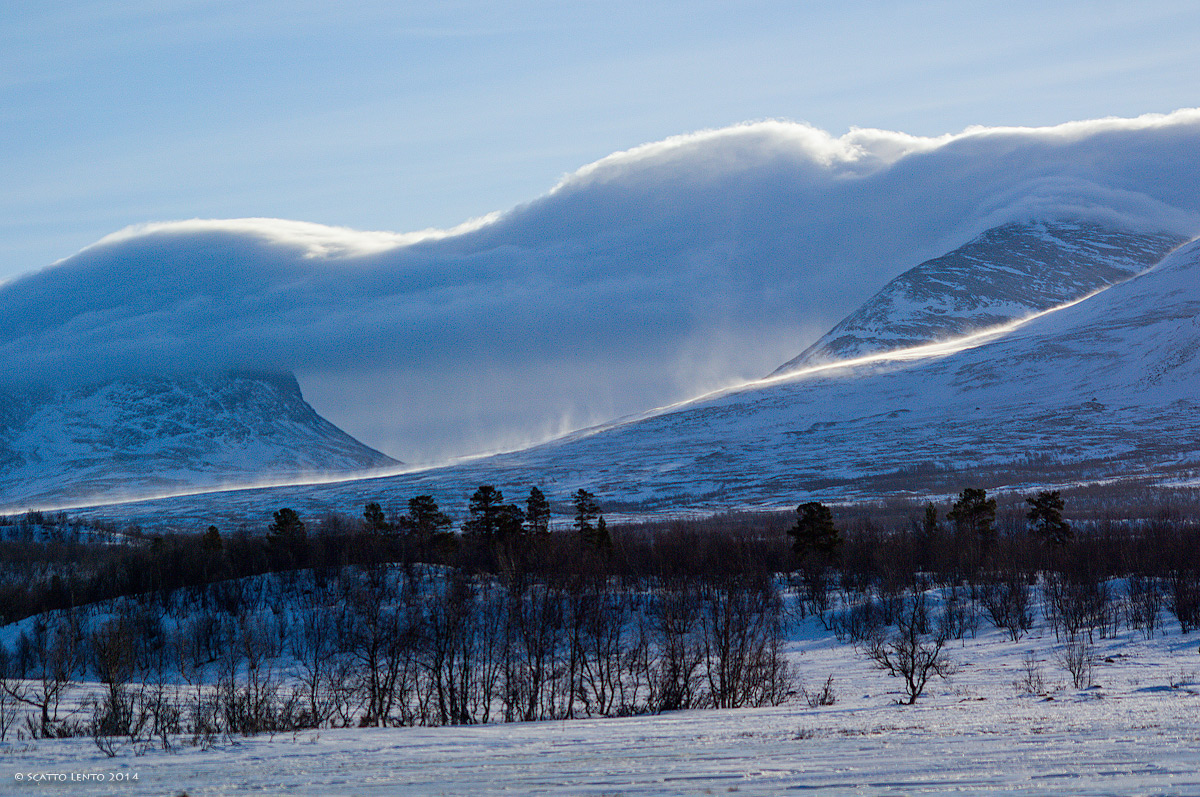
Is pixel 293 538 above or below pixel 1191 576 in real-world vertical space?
above

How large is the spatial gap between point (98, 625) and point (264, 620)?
41.1ft

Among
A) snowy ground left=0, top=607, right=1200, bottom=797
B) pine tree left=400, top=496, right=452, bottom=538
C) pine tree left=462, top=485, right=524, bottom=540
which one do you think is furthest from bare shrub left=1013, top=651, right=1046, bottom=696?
pine tree left=400, top=496, right=452, bottom=538

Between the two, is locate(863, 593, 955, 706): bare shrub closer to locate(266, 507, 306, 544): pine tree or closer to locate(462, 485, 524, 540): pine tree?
locate(462, 485, 524, 540): pine tree

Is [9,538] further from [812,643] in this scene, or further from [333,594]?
[812,643]

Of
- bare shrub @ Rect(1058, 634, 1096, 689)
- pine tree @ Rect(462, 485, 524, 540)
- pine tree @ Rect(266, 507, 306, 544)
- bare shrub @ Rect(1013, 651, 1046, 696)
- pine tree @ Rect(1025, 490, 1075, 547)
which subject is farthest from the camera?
pine tree @ Rect(462, 485, 524, 540)

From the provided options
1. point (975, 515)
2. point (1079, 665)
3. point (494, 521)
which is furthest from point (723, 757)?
point (975, 515)

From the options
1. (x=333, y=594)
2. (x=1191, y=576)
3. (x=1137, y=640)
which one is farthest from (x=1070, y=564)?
(x=333, y=594)

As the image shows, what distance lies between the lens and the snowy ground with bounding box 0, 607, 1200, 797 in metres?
14.4

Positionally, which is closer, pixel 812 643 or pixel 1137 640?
pixel 1137 640

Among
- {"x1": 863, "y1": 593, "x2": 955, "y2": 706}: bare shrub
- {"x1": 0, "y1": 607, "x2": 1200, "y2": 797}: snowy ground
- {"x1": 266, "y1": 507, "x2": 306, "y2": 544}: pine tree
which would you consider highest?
{"x1": 266, "y1": 507, "x2": 306, "y2": 544}: pine tree

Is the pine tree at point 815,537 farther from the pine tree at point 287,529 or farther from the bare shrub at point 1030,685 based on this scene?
the bare shrub at point 1030,685

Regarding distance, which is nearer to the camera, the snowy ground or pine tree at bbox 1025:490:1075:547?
the snowy ground

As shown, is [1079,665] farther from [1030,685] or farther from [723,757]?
[723,757]

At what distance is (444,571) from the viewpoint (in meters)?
88.3
